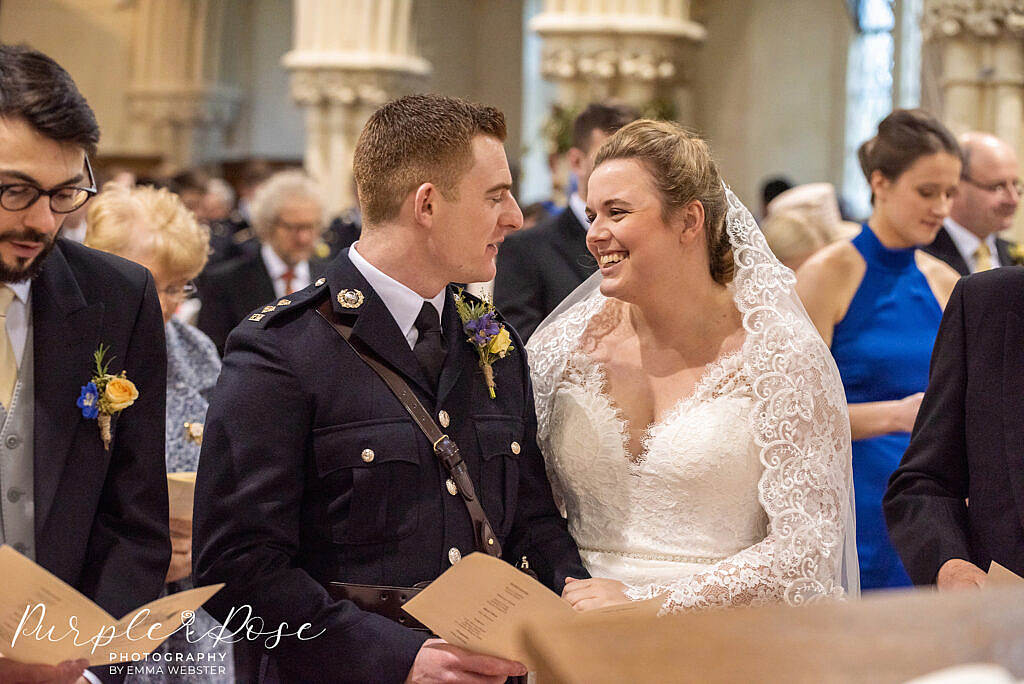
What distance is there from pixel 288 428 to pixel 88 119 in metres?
0.70

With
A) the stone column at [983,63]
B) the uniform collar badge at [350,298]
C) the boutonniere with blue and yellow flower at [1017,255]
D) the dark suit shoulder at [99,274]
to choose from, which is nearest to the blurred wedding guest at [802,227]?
the boutonniere with blue and yellow flower at [1017,255]

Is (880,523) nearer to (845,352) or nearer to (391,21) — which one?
(845,352)

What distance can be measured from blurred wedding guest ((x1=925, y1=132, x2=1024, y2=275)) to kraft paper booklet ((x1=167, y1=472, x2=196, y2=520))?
323cm

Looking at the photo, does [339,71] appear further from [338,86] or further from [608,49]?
[608,49]

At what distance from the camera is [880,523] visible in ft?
12.9

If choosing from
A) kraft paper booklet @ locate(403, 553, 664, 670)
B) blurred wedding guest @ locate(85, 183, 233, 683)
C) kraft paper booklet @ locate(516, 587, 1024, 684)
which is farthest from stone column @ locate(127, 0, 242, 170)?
kraft paper booklet @ locate(516, 587, 1024, 684)

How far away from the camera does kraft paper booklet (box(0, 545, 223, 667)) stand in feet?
6.17

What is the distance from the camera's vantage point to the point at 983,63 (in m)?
7.15

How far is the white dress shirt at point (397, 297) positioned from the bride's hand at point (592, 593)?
61 cm

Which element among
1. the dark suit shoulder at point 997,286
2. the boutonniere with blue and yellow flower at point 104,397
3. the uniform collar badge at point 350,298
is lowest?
the boutonniere with blue and yellow flower at point 104,397

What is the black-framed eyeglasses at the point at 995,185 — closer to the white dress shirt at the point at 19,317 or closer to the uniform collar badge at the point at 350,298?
the uniform collar badge at the point at 350,298

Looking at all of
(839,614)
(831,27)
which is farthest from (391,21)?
(839,614)

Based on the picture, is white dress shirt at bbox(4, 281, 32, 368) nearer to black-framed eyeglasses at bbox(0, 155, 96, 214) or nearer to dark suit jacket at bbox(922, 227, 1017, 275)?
black-framed eyeglasses at bbox(0, 155, 96, 214)

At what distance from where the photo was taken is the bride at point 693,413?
2.64 meters
